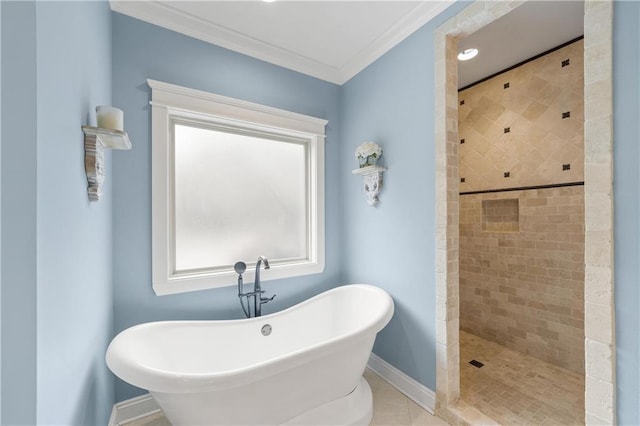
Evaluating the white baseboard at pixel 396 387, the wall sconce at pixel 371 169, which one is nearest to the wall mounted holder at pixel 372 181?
the wall sconce at pixel 371 169

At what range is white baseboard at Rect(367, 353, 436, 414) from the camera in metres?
1.72

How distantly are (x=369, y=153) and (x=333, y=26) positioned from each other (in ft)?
3.21

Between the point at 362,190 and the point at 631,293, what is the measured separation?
5.45 ft

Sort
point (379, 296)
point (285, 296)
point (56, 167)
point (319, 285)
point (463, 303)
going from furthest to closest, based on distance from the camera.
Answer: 1. point (463, 303)
2. point (319, 285)
3. point (285, 296)
4. point (379, 296)
5. point (56, 167)

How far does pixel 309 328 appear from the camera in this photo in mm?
2098

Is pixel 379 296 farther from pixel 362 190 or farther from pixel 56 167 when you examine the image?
pixel 56 167

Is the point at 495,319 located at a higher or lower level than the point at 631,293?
lower

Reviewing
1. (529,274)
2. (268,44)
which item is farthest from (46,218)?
(529,274)

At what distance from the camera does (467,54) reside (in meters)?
2.25

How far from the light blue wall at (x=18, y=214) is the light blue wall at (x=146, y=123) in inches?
44.1

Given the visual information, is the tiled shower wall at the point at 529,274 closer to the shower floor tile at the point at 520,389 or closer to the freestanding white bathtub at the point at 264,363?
the shower floor tile at the point at 520,389

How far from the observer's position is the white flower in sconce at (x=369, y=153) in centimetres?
207

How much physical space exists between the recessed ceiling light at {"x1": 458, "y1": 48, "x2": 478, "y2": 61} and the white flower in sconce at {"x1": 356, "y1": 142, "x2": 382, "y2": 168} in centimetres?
116

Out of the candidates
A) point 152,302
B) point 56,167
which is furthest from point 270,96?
point 152,302
